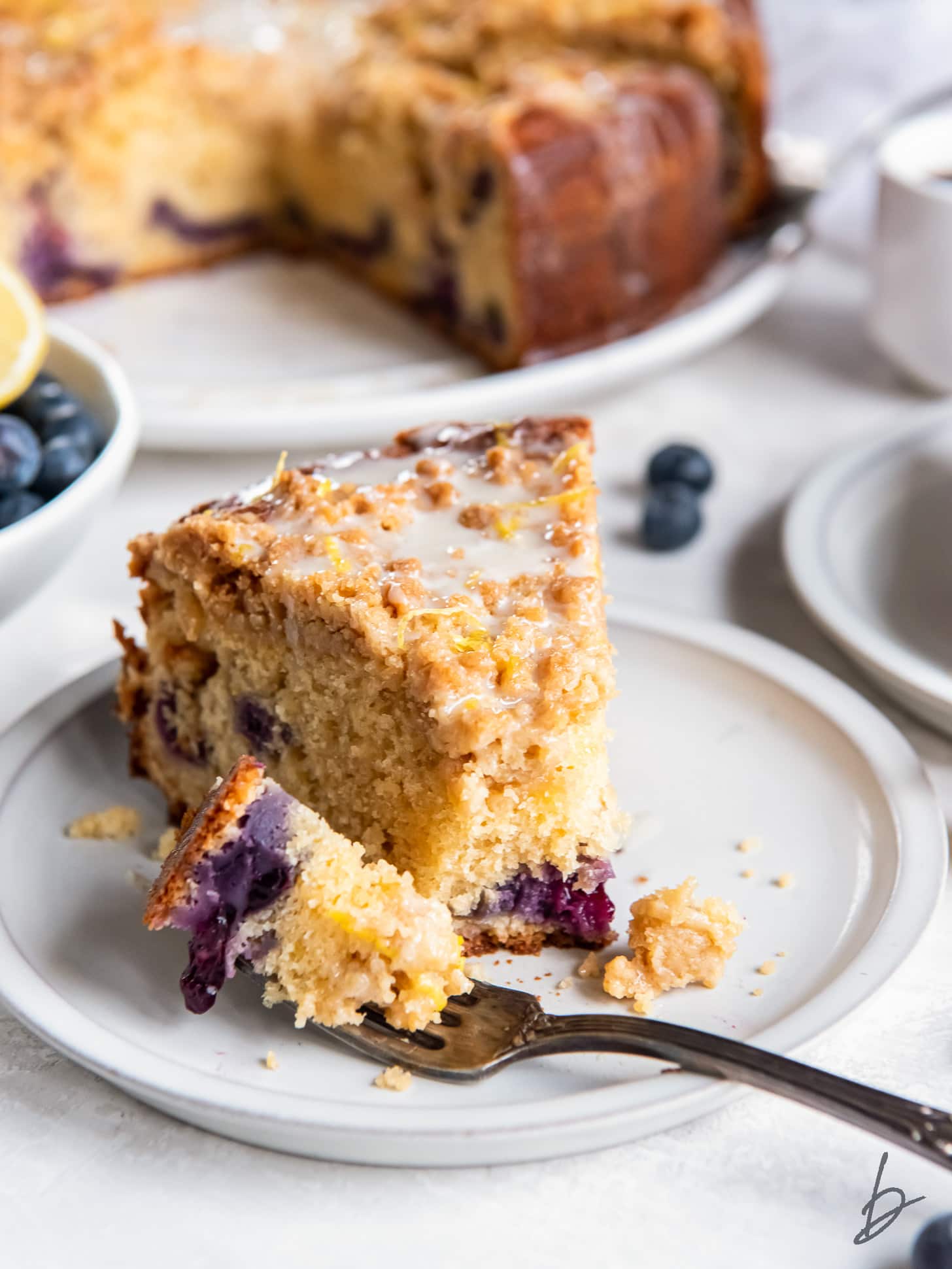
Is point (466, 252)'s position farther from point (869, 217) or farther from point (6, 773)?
point (6, 773)

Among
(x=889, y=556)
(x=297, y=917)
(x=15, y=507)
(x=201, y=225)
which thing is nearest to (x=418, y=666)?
(x=297, y=917)

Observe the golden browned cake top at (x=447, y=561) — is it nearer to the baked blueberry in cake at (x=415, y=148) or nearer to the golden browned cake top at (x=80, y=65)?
the baked blueberry in cake at (x=415, y=148)

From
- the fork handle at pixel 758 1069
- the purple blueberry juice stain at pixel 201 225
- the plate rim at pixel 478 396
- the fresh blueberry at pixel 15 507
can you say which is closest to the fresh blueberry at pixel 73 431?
the fresh blueberry at pixel 15 507

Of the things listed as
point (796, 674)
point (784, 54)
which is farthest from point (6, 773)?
point (784, 54)

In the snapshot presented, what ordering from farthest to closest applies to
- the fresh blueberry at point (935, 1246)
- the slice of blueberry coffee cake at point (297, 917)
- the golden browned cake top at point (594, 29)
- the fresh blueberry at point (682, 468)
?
1. the golden browned cake top at point (594, 29)
2. the fresh blueberry at point (682, 468)
3. the slice of blueberry coffee cake at point (297, 917)
4. the fresh blueberry at point (935, 1246)

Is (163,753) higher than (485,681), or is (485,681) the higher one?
(485,681)

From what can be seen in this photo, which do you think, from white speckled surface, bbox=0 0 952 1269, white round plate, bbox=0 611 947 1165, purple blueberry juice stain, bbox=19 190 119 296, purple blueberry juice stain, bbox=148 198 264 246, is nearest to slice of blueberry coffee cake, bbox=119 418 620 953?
white round plate, bbox=0 611 947 1165

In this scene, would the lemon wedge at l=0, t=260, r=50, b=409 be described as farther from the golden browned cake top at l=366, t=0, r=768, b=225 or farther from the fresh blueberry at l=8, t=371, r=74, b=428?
the golden browned cake top at l=366, t=0, r=768, b=225
